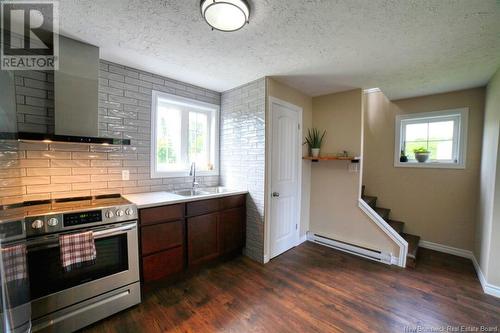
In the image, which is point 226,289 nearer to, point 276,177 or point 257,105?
point 276,177

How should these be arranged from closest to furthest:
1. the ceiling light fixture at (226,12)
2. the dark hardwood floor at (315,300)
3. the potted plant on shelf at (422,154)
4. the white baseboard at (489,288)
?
1. the ceiling light fixture at (226,12)
2. the dark hardwood floor at (315,300)
3. the white baseboard at (489,288)
4. the potted plant on shelf at (422,154)

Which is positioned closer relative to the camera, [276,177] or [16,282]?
[16,282]

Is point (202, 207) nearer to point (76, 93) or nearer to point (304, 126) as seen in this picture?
point (76, 93)

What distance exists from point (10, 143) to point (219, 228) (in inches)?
77.9

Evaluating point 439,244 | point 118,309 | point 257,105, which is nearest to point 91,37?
point 257,105

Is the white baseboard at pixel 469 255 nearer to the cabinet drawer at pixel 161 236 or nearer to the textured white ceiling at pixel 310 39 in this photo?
the textured white ceiling at pixel 310 39

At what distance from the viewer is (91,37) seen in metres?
1.77

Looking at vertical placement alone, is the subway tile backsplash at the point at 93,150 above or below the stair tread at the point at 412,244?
above

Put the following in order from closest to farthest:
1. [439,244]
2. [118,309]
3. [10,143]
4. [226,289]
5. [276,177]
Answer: [10,143] → [118,309] → [226,289] → [276,177] → [439,244]

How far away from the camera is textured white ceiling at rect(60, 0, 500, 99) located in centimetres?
138

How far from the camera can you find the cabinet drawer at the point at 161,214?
194 centimetres

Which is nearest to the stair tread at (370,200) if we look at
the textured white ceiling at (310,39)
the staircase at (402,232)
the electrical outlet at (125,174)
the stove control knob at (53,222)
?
the staircase at (402,232)

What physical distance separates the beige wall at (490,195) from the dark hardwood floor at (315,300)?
0.29m

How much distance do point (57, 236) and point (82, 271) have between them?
0.36 meters
